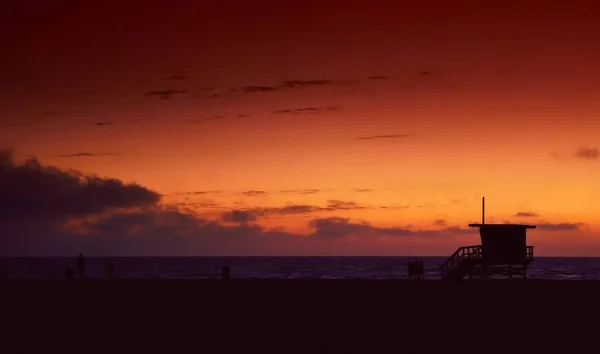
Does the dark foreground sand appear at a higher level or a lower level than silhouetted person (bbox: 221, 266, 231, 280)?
lower

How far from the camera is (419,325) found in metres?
26.3

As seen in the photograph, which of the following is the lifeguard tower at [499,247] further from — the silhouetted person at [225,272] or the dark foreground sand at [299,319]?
the silhouetted person at [225,272]

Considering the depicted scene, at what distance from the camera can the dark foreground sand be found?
21984 mm

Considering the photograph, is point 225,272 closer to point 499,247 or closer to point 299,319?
point 499,247

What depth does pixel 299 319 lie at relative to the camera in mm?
28219

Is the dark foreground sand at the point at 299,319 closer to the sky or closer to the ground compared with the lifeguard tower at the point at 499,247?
closer to the ground

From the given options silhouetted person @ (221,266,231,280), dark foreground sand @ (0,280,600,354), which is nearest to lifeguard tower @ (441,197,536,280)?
dark foreground sand @ (0,280,600,354)

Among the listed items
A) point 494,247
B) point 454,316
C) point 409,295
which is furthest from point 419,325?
point 494,247

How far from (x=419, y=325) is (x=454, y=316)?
3.19m

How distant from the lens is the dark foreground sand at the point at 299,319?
21984 mm

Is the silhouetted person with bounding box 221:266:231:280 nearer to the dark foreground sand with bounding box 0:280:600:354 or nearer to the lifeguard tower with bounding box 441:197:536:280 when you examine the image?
the dark foreground sand with bounding box 0:280:600:354

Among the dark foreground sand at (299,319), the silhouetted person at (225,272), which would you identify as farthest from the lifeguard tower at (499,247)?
the silhouetted person at (225,272)

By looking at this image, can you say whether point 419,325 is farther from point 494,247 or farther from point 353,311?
point 494,247

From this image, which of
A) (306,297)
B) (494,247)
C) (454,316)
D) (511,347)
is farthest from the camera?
(494,247)
